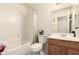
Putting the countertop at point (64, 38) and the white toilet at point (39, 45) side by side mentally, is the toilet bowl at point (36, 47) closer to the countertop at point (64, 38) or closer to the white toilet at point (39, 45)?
the white toilet at point (39, 45)

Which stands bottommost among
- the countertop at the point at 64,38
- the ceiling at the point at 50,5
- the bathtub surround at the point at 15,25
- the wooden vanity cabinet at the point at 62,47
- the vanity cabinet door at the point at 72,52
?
the vanity cabinet door at the point at 72,52

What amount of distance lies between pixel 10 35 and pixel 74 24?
102 cm

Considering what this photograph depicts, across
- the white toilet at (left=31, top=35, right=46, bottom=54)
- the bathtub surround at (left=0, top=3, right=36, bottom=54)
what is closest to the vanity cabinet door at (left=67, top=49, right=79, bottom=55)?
the white toilet at (left=31, top=35, right=46, bottom=54)

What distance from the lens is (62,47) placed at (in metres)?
1.70

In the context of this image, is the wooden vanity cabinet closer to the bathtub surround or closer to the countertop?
the countertop

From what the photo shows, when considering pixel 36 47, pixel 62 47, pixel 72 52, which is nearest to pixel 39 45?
pixel 36 47

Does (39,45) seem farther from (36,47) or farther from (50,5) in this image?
(50,5)

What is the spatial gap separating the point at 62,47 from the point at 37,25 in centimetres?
56

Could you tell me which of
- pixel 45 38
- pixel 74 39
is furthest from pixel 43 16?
pixel 74 39

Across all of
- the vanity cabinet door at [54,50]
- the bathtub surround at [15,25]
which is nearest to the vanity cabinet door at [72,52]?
the vanity cabinet door at [54,50]

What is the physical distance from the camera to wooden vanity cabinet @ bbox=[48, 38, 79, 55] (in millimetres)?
1614

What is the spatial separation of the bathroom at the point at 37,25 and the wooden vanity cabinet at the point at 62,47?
0.7 inches

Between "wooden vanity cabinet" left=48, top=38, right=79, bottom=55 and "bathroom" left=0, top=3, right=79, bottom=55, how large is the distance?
0.02 meters

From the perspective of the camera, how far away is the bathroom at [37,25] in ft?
4.88
